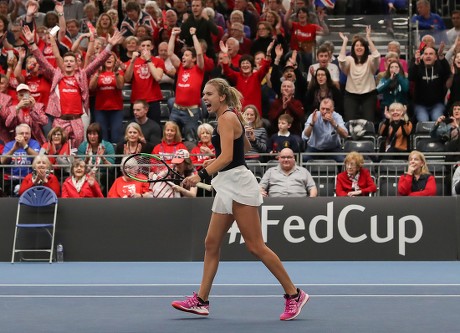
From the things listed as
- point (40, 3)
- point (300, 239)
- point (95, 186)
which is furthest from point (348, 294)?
point (40, 3)

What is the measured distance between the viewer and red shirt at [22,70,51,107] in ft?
58.8

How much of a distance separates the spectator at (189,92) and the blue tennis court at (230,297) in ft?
9.75

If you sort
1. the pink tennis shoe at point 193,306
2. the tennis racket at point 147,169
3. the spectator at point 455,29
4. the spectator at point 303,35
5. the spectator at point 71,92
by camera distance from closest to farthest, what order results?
the pink tennis shoe at point 193,306
the tennis racket at point 147,169
the spectator at point 71,92
the spectator at point 303,35
the spectator at point 455,29

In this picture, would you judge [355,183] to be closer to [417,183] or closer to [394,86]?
[417,183]

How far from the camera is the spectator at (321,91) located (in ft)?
57.3

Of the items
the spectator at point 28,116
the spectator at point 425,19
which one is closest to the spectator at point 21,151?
the spectator at point 28,116

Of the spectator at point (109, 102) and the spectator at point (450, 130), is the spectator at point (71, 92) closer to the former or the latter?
the spectator at point (109, 102)

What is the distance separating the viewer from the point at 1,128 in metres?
17.2

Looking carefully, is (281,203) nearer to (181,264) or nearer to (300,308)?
(181,264)

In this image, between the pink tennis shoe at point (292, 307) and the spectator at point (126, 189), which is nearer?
→ the pink tennis shoe at point (292, 307)

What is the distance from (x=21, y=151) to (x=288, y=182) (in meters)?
3.90

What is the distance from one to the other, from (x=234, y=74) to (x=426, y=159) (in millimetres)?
3336

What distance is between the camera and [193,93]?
17422 millimetres

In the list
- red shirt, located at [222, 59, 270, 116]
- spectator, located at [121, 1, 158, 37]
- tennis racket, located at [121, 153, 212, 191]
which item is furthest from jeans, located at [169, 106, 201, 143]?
spectator, located at [121, 1, 158, 37]
